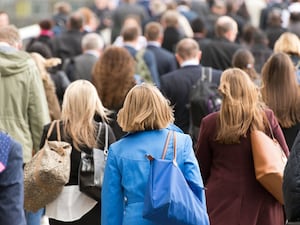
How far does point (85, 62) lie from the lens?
1365cm

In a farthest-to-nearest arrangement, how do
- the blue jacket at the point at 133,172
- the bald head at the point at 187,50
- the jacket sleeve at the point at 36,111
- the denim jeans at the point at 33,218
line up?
the bald head at the point at 187,50
the jacket sleeve at the point at 36,111
the denim jeans at the point at 33,218
the blue jacket at the point at 133,172

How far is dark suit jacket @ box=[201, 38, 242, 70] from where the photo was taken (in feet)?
47.3

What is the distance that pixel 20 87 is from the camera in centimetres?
966

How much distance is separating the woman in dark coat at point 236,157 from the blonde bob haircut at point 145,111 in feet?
4.47

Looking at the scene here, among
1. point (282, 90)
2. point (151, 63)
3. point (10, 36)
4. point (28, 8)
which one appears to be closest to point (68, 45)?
point (151, 63)

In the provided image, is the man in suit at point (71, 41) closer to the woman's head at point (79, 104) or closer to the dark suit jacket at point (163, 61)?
the dark suit jacket at point (163, 61)

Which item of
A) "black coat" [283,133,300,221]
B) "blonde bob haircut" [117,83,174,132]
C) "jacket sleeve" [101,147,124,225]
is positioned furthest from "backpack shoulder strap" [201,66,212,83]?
"black coat" [283,133,300,221]

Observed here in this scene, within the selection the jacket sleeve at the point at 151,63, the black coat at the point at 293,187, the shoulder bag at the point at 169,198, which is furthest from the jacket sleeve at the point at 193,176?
the jacket sleeve at the point at 151,63

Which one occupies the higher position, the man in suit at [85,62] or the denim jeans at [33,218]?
the man in suit at [85,62]

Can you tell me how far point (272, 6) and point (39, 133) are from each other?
15297mm

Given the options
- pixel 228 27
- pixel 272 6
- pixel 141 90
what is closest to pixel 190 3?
pixel 272 6

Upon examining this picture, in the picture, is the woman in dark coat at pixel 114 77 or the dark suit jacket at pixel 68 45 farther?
the dark suit jacket at pixel 68 45

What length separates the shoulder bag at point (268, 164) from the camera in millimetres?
8078

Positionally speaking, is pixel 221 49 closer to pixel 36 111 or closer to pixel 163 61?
pixel 163 61
